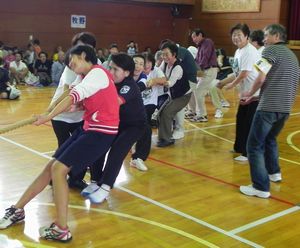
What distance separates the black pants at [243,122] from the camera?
5379 mm

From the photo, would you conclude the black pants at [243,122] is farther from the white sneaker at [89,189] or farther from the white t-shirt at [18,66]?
the white t-shirt at [18,66]

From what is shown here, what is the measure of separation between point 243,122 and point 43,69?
9044 millimetres

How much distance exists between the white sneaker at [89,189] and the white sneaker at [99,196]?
9cm

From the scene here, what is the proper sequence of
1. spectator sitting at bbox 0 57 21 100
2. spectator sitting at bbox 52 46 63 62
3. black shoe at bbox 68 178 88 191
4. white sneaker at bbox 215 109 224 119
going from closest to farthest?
black shoe at bbox 68 178 88 191 → white sneaker at bbox 215 109 224 119 → spectator sitting at bbox 0 57 21 100 → spectator sitting at bbox 52 46 63 62

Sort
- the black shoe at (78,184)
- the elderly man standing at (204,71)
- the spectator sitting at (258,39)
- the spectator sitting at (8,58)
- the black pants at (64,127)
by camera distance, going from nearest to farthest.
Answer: the black pants at (64,127), the black shoe at (78,184), the spectator sitting at (258,39), the elderly man standing at (204,71), the spectator sitting at (8,58)

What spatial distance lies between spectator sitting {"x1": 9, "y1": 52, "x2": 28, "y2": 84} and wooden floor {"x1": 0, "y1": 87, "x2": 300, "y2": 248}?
693cm

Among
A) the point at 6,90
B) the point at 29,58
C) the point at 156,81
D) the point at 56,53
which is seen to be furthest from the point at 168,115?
the point at 56,53

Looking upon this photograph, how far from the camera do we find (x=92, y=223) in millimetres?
3523

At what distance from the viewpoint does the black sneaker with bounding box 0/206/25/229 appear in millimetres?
A: 3340

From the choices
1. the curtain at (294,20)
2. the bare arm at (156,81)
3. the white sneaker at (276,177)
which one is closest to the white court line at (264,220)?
the white sneaker at (276,177)

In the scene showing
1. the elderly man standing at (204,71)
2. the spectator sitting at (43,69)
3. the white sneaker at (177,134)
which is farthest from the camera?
the spectator sitting at (43,69)

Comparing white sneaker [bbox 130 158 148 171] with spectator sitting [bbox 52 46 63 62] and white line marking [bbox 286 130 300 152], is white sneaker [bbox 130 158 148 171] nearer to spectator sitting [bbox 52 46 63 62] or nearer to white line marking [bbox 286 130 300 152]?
white line marking [bbox 286 130 300 152]

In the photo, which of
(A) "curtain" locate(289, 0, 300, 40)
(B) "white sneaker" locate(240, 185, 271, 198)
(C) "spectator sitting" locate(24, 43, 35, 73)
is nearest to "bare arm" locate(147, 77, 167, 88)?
(B) "white sneaker" locate(240, 185, 271, 198)

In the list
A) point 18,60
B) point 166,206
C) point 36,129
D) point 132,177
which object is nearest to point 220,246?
point 166,206
